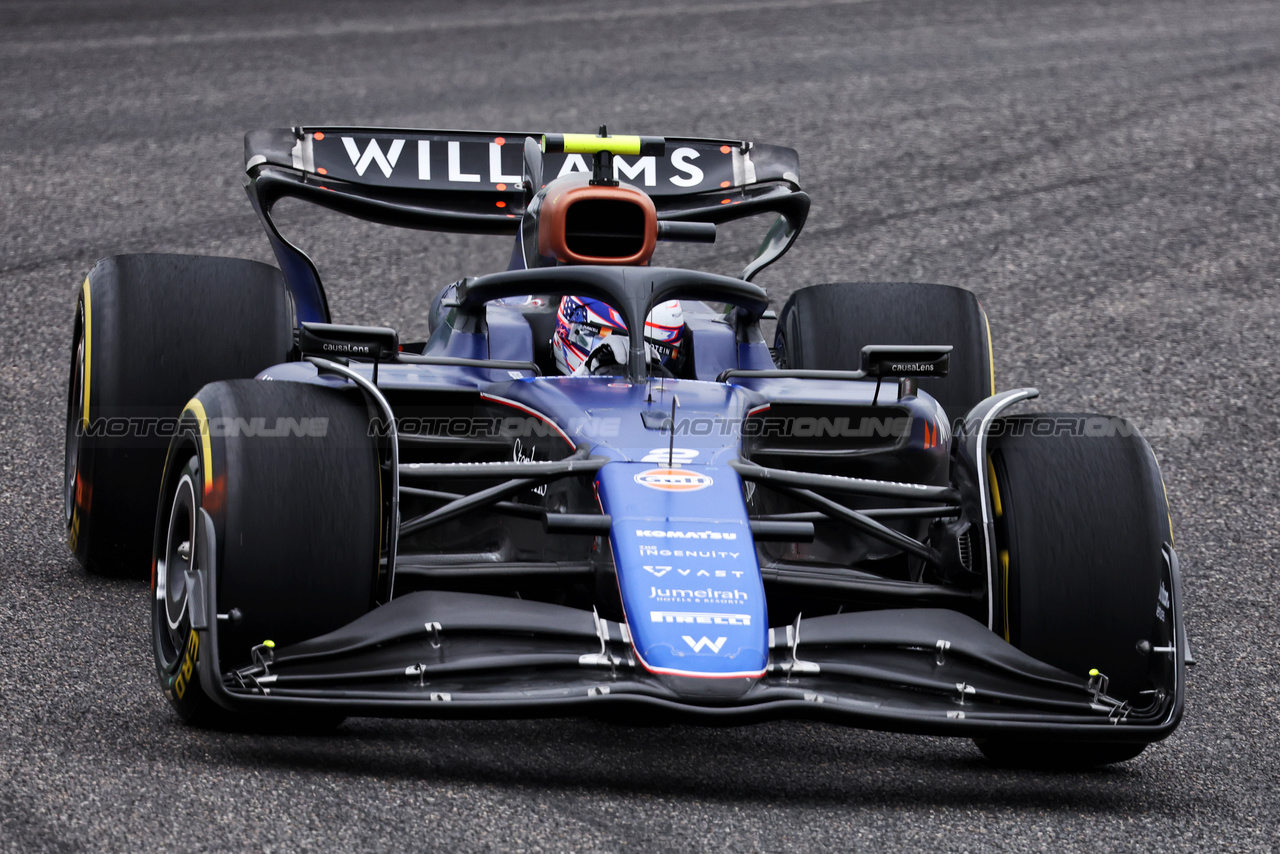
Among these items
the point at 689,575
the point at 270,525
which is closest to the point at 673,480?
the point at 689,575

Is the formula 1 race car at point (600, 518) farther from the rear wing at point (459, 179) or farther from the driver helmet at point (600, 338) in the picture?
the rear wing at point (459, 179)

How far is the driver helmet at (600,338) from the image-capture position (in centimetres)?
543

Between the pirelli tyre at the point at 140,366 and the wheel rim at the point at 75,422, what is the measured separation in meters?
→ 0.02

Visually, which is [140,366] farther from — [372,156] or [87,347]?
[372,156]

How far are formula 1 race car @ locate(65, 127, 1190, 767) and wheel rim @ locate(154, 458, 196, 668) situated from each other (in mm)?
11

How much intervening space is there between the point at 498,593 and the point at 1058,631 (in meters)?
1.43

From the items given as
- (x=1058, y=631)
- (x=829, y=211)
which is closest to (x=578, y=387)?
(x=1058, y=631)

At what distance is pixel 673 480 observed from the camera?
4.28 metres

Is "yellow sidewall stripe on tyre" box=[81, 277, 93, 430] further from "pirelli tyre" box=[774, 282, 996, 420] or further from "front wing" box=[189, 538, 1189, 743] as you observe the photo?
"pirelli tyre" box=[774, 282, 996, 420]

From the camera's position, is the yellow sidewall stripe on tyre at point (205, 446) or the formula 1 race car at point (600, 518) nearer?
the formula 1 race car at point (600, 518)

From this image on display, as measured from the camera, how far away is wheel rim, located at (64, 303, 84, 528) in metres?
5.55

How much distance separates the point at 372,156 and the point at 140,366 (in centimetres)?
162

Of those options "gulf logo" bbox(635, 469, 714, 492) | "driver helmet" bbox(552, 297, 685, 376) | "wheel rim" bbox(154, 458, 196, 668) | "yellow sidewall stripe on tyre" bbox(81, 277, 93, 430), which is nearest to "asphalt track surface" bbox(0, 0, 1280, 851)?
"wheel rim" bbox(154, 458, 196, 668)

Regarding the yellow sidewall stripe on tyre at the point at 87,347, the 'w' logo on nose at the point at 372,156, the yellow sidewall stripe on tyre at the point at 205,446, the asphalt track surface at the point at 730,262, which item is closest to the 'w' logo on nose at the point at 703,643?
the asphalt track surface at the point at 730,262
